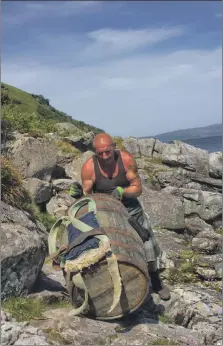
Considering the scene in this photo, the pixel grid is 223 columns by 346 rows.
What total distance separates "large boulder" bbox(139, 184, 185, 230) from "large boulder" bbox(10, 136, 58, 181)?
4.27 metres

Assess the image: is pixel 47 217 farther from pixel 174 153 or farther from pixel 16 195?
pixel 174 153

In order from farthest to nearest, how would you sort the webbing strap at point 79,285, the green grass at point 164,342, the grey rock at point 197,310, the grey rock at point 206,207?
1. the grey rock at point 206,207
2. the grey rock at point 197,310
3. the green grass at point 164,342
4. the webbing strap at point 79,285

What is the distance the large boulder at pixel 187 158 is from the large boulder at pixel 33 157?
29.1 feet

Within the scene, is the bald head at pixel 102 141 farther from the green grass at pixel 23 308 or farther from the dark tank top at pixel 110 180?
the green grass at pixel 23 308

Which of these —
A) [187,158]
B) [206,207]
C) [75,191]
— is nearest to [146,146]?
[187,158]

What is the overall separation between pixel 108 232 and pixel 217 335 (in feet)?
11.4

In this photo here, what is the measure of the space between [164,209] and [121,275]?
444 inches

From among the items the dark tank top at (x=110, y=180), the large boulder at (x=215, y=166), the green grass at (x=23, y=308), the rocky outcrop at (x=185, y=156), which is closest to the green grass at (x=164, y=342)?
the green grass at (x=23, y=308)

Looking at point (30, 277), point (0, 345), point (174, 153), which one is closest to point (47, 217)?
point (30, 277)

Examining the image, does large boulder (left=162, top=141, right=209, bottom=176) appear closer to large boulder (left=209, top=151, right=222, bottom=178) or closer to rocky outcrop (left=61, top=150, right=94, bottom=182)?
large boulder (left=209, top=151, right=222, bottom=178)

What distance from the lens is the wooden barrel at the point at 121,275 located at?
26.1 ft

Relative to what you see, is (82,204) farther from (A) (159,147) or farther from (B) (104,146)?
(A) (159,147)

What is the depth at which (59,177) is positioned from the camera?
66.3 ft

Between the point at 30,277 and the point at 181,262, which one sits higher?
→ the point at 30,277
